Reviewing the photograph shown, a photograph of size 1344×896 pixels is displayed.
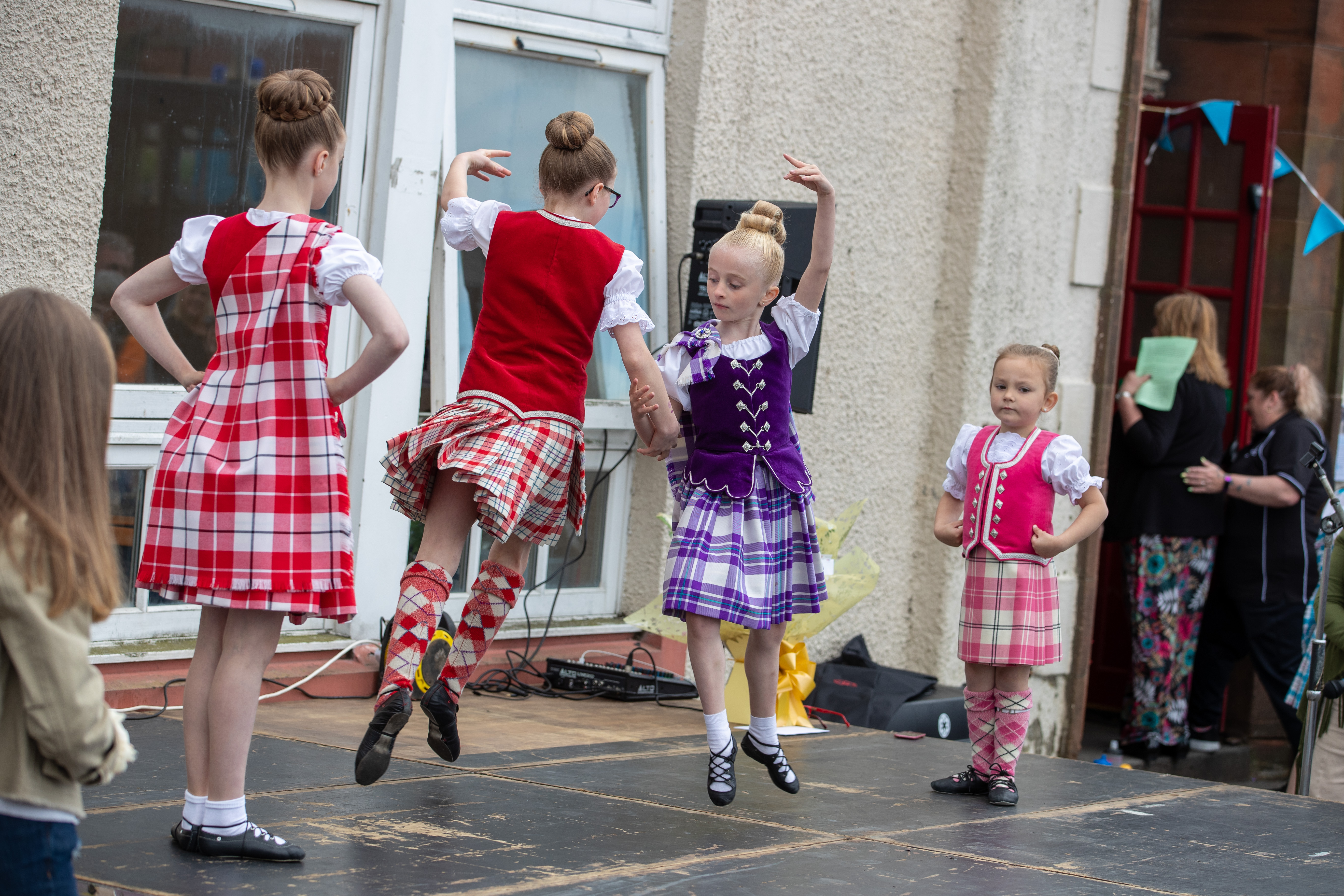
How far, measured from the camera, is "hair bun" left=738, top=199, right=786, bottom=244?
3744mm

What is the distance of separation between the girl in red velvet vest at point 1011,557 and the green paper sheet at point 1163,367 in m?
3.25

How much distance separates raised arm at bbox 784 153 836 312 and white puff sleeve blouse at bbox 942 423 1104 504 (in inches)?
27.0

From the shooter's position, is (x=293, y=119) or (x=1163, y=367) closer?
(x=293, y=119)

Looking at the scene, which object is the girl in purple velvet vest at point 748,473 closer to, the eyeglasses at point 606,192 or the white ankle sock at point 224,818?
the eyeglasses at point 606,192

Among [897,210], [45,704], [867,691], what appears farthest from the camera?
[897,210]

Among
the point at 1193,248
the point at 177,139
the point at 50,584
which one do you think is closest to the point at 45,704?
the point at 50,584

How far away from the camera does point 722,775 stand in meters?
3.56

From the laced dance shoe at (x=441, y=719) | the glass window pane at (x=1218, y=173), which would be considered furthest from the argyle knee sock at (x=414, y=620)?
the glass window pane at (x=1218, y=173)

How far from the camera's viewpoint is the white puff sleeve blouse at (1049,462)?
3990 millimetres

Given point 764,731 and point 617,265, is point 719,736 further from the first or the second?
point 617,265

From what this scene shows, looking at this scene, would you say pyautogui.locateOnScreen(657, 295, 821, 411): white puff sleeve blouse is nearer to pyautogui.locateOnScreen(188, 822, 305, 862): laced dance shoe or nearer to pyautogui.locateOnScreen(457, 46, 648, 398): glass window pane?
pyautogui.locateOnScreen(188, 822, 305, 862): laced dance shoe

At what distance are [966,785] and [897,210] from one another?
129 inches

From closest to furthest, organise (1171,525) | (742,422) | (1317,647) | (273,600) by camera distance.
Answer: (273,600) < (742,422) < (1317,647) < (1171,525)

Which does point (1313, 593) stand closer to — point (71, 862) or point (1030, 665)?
point (1030, 665)
